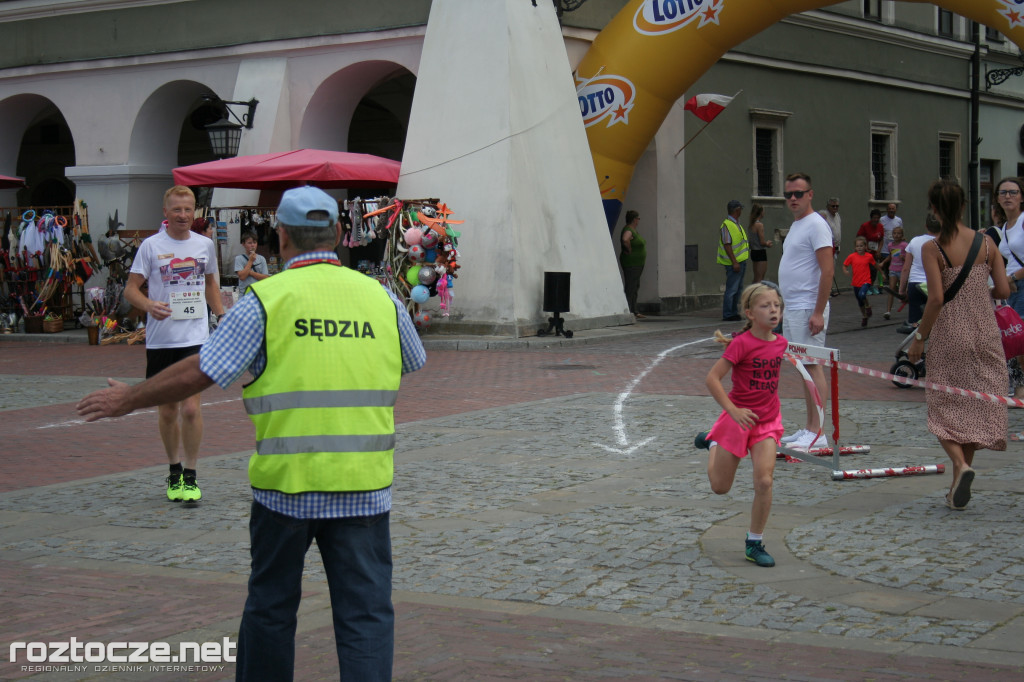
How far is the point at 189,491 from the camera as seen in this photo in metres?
7.61

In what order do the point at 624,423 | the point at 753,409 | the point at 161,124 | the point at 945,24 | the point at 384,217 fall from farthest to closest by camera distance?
the point at 945,24, the point at 161,124, the point at 384,217, the point at 624,423, the point at 753,409

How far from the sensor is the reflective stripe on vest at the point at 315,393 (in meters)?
3.54

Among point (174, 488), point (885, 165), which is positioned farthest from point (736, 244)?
point (174, 488)

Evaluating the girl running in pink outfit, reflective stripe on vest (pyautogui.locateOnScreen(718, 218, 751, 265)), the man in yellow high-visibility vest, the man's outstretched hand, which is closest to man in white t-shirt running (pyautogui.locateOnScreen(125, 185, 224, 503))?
the girl running in pink outfit

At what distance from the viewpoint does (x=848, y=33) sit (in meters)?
29.2

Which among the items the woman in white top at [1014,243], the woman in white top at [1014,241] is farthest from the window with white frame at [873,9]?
the woman in white top at [1014,243]

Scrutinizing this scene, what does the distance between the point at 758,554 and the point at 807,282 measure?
3578 millimetres

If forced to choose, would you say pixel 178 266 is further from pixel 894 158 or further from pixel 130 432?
pixel 894 158

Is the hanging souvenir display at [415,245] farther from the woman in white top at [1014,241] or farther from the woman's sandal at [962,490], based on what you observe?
the woman's sandal at [962,490]

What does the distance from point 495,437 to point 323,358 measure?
21.2 ft

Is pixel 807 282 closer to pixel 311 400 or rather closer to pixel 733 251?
pixel 311 400

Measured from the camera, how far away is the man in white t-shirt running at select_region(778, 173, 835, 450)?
29.1ft

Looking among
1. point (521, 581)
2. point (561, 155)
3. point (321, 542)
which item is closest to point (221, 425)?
point (521, 581)

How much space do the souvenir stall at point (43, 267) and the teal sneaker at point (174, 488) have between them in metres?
16.0
